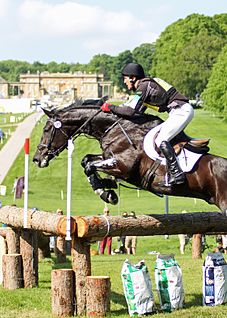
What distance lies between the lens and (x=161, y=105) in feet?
32.4

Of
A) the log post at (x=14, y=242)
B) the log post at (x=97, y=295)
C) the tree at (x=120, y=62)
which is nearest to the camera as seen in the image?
the log post at (x=97, y=295)

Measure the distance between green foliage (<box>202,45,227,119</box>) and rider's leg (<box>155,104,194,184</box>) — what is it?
61.6 metres

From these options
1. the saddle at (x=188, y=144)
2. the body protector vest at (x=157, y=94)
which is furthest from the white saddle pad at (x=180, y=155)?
the body protector vest at (x=157, y=94)

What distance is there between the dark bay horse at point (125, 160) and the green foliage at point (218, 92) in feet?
200

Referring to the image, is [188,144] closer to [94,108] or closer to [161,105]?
[161,105]

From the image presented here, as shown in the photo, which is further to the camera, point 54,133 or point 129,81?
point 54,133

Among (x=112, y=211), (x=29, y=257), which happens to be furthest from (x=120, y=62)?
(x=29, y=257)

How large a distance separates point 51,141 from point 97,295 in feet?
9.06

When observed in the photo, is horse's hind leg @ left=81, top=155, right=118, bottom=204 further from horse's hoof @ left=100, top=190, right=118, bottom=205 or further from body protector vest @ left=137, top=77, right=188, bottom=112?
body protector vest @ left=137, top=77, right=188, bottom=112

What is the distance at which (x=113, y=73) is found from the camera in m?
176

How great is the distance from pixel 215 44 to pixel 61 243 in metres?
76.0

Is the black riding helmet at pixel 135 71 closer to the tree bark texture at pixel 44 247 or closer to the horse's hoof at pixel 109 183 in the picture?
the horse's hoof at pixel 109 183

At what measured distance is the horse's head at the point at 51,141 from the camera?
35.3 feet

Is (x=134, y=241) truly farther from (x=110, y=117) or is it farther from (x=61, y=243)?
(x=110, y=117)
